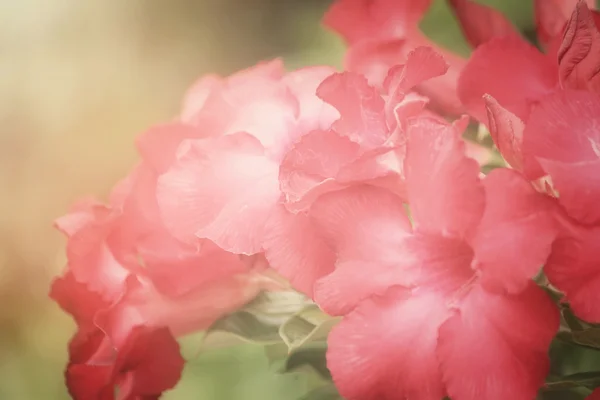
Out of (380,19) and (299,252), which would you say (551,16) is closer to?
(380,19)

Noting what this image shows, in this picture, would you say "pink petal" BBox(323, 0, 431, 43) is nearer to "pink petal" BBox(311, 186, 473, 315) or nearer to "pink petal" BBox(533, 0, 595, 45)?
"pink petal" BBox(533, 0, 595, 45)

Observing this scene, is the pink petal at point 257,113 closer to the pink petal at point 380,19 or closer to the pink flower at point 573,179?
the pink petal at point 380,19

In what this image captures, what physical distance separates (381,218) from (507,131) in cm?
11


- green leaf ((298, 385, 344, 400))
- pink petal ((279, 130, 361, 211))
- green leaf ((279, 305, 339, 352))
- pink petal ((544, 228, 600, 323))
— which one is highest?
pink petal ((279, 130, 361, 211))

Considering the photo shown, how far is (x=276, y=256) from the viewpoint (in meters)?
0.55

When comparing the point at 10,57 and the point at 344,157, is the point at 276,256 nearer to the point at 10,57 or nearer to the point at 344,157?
the point at 344,157

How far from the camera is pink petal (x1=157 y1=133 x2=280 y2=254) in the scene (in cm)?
57

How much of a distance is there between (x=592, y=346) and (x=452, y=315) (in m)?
0.13

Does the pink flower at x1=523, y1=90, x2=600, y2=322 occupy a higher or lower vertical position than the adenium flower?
higher

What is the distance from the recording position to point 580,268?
47 cm

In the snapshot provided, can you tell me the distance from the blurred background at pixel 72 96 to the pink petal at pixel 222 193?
0.15m

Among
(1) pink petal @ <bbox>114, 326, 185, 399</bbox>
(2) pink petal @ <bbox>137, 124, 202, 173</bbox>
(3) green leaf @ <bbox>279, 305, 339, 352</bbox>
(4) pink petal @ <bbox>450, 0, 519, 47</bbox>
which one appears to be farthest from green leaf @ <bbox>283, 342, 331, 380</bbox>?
(4) pink petal @ <bbox>450, 0, 519, 47</bbox>

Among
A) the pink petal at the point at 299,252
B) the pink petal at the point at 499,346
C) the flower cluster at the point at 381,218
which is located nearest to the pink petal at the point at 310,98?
the flower cluster at the point at 381,218

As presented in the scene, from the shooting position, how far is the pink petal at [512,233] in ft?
1.54
